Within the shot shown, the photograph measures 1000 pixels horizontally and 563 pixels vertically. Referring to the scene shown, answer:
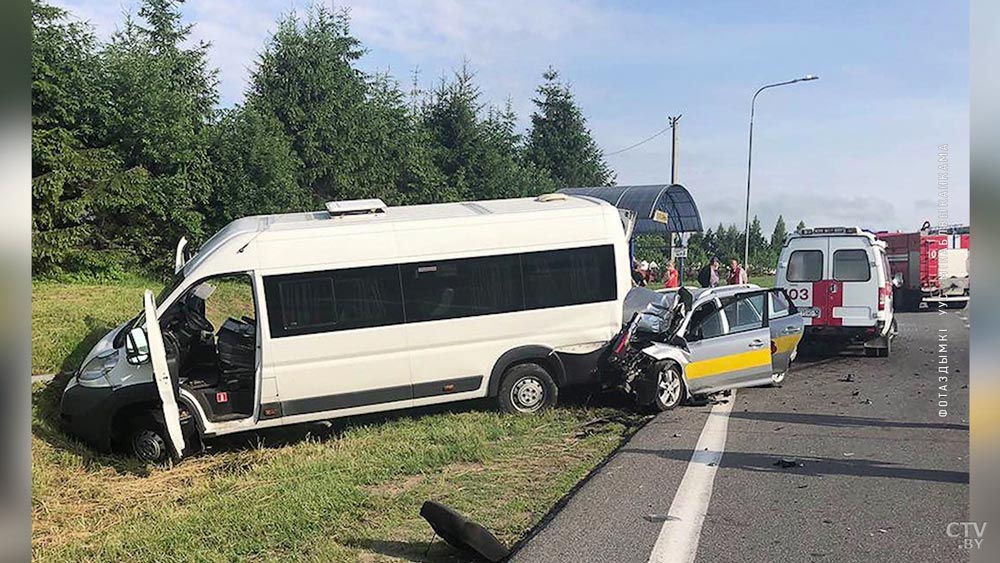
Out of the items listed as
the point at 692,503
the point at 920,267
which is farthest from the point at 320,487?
the point at 920,267

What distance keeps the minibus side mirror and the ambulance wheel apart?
71 centimetres

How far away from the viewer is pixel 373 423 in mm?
9789

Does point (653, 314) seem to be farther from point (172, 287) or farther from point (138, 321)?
point (138, 321)

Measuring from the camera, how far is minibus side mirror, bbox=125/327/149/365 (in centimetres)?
841

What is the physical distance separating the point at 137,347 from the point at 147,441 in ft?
3.62

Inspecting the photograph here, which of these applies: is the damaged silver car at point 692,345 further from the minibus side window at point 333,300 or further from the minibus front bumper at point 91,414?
the minibus front bumper at point 91,414

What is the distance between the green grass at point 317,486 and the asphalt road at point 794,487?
18.6 inches

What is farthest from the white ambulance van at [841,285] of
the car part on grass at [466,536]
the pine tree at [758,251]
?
the pine tree at [758,251]

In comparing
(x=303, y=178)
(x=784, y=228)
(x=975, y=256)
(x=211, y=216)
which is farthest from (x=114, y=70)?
(x=784, y=228)

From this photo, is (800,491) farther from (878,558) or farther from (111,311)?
(111,311)

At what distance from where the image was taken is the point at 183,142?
64.0ft

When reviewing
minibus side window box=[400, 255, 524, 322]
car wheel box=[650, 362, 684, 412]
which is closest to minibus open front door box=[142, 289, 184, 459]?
minibus side window box=[400, 255, 524, 322]

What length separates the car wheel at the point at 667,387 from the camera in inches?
383

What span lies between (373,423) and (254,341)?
1798 mm
